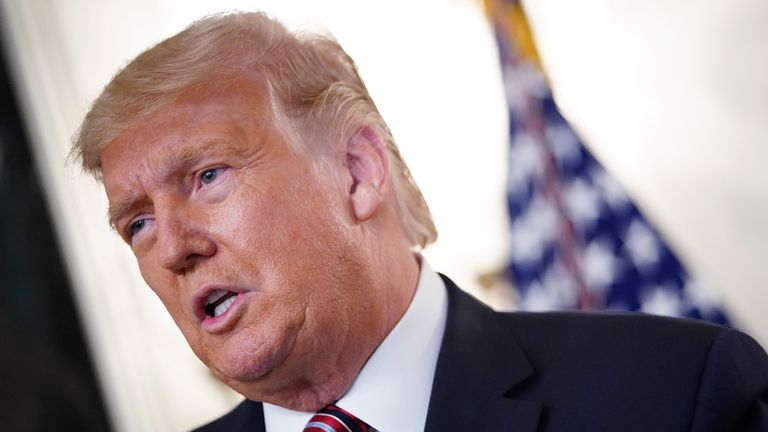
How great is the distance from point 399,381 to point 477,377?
159 mm

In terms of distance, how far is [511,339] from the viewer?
1971 mm

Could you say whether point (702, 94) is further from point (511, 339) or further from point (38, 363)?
point (38, 363)

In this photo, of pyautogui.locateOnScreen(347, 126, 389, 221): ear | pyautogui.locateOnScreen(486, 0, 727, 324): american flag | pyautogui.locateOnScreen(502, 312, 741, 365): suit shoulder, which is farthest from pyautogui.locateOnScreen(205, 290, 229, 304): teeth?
pyautogui.locateOnScreen(486, 0, 727, 324): american flag

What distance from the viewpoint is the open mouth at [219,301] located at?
172cm

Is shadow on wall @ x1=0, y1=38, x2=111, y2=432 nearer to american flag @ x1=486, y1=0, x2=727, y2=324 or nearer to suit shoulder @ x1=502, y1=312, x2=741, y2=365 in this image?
american flag @ x1=486, y1=0, x2=727, y2=324

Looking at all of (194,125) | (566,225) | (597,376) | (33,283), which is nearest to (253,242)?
(194,125)

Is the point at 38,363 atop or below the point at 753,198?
below

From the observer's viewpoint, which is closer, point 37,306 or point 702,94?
point 702,94

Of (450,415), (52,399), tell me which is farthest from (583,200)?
(52,399)

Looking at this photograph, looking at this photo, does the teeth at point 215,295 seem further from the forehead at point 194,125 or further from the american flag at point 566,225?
the american flag at point 566,225

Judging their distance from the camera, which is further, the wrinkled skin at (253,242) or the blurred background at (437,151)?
the blurred background at (437,151)

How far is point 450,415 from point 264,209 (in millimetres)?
545

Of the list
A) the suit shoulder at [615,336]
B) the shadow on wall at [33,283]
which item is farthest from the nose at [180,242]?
the shadow on wall at [33,283]

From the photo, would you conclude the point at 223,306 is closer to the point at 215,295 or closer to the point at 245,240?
the point at 215,295
